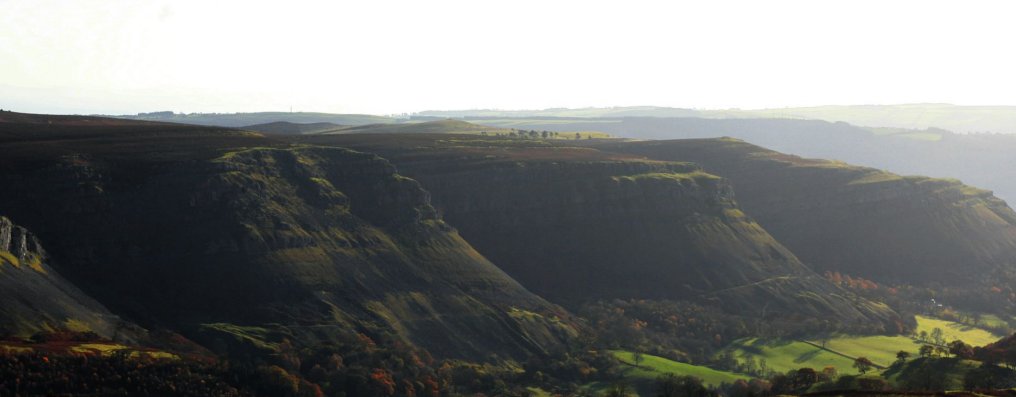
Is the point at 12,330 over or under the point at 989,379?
over

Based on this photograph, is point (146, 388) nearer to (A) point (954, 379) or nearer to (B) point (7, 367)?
(B) point (7, 367)

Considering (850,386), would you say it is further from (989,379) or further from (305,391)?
(305,391)

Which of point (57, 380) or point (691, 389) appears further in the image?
point (691, 389)

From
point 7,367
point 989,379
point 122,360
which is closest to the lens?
point 7,367

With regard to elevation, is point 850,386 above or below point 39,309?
below

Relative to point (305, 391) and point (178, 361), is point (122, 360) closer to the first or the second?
point (178, 361)

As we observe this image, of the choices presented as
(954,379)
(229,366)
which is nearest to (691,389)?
(954,379)

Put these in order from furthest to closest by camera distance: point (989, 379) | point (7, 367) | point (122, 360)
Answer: point (989, 379), point (122, 360), point (7, 367)

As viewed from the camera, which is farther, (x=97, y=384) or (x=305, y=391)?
(x=305, y=391)

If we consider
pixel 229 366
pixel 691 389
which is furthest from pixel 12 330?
pixel 691 389
